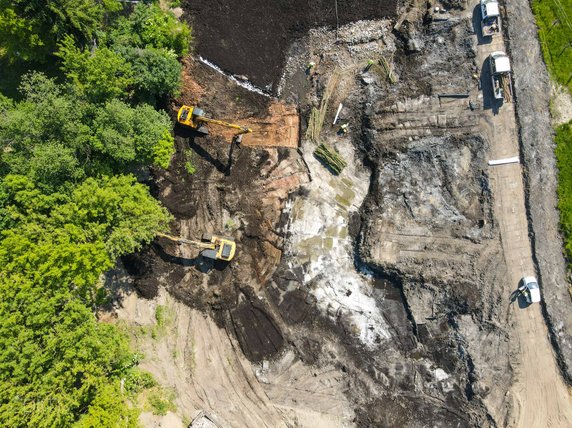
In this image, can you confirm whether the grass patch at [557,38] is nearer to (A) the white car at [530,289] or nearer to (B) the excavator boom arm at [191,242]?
(A) the white car at [530,289]

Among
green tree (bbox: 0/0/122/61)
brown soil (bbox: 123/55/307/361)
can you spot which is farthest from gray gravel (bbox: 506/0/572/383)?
green tree (bbox: 0/0/122/61)

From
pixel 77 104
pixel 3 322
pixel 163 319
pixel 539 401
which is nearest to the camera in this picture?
pixel 3 322

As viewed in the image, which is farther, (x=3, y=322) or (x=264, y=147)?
(x=264, y=147)

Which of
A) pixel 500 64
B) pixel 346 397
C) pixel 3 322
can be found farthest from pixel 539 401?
pixel 3 322

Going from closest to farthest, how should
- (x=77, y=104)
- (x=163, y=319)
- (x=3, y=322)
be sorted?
(x=3, y=322)
(x=77, y=104)
(x=163, y=319)

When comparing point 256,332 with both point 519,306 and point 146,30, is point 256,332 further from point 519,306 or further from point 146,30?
point 146,30

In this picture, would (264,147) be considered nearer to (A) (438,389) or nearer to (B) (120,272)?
(B) (120,272)
